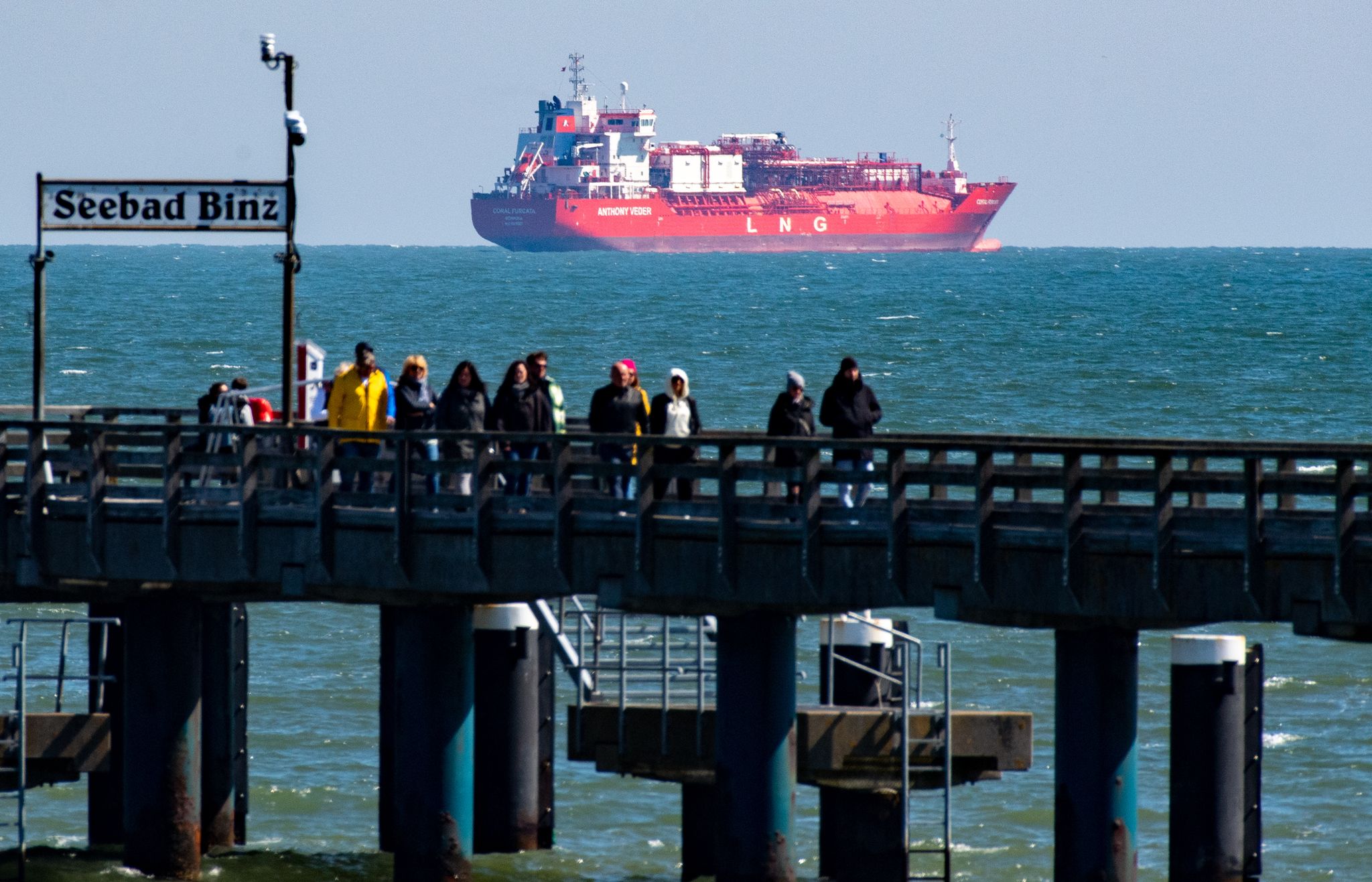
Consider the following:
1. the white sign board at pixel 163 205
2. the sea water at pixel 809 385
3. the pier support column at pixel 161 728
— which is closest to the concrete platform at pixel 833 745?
the sea water at pixel 809 385

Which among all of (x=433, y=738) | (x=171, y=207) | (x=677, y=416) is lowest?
(x=433, y=738)

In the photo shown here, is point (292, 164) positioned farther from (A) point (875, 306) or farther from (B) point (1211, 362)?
(A) point (875, 306)

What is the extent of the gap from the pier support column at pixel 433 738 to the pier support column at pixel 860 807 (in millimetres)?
2618

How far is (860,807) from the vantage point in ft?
55.2

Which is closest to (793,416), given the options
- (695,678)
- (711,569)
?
(711,569)

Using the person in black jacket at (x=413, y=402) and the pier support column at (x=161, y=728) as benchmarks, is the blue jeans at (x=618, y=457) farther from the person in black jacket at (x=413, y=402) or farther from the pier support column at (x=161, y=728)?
the pier support column at (x=161, y=728)

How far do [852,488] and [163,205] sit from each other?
17.9 ft

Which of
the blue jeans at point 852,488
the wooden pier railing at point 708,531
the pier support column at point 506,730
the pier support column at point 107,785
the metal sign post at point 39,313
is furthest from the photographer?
the pier support column at point 107,785

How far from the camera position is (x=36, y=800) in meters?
22.1

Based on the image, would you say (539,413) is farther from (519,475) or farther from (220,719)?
(220,719)

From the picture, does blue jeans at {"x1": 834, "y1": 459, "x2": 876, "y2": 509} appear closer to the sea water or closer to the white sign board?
the sea water

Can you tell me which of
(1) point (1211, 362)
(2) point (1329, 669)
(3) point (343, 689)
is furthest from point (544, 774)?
(1) point (1211, 362)

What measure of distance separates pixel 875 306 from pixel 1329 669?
91074 mm

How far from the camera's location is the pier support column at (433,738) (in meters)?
15.8
